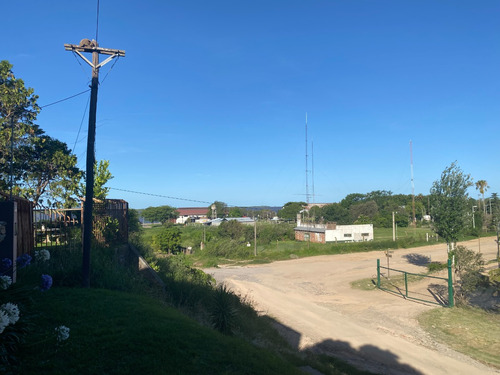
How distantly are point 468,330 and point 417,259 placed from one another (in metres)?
23.5

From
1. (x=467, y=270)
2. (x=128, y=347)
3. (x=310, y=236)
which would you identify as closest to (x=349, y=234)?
(x=310, y=236)

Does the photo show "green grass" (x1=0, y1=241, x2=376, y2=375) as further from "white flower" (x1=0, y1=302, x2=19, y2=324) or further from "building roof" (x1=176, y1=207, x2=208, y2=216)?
"building roof" (x1=176, y1=207, x2=208, y2=216)

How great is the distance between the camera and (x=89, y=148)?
9406 millimetres

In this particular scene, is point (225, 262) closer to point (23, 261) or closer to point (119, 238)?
point (119, 238)

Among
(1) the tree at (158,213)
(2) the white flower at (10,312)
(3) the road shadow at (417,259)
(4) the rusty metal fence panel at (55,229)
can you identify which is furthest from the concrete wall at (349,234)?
(1) the tree at (158,213)

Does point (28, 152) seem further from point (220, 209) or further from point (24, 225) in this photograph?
point (220, 209)

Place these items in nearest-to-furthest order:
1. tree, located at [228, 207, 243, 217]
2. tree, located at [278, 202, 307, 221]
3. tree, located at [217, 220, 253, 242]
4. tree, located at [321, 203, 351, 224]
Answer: tree, located at [217, 220, 253, 242] < tree, located at [321, 203, 351, 224] < tree, located at [278, 202, 307, 221] < tree, located at [228, 207, 243, 217]

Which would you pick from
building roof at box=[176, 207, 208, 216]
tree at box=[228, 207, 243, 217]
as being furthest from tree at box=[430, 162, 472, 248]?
building roof at box=[176, 207, 208, 216]

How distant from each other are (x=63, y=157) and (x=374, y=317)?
19447mm

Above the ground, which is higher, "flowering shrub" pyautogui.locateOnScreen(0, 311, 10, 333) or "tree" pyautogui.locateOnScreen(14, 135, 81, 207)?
"tree" pyautogui.locateOnScreen(14, 135, 81, 207)

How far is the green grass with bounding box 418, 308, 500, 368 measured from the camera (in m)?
12.0

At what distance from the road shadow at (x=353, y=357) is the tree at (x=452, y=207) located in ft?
52.0

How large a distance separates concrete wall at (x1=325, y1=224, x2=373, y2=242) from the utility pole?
144 ft

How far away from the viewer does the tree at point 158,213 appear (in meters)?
116
